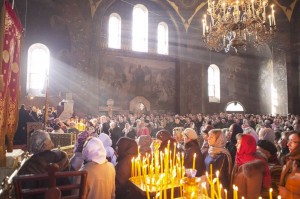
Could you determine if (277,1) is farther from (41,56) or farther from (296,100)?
(41,56)

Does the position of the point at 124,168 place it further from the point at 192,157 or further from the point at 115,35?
the point at 115,35

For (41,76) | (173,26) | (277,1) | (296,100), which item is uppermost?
(277,1)

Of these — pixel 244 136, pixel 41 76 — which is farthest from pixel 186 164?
pixel 41 76

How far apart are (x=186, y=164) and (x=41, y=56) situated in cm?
1350

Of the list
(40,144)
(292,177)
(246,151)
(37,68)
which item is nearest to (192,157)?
(246,151)

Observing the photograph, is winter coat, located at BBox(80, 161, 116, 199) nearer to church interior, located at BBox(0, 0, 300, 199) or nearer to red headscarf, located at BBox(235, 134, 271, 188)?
red headscarf, located at BBox(235, 134, 271, 188)

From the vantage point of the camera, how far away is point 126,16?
17406mm

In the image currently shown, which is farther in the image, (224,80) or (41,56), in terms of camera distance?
(224,80)

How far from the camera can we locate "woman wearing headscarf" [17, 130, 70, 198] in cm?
256

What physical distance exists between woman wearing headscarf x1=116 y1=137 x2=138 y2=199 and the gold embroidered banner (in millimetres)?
2039

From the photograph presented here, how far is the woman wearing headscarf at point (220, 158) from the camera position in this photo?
11.9 ft

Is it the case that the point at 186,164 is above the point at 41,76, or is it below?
below

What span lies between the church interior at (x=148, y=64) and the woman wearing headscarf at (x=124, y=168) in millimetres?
8163

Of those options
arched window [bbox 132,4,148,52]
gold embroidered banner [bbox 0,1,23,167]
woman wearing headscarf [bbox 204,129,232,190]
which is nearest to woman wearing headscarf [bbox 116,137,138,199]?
woman wearing headscarf [bbox 204,129,232,190]
